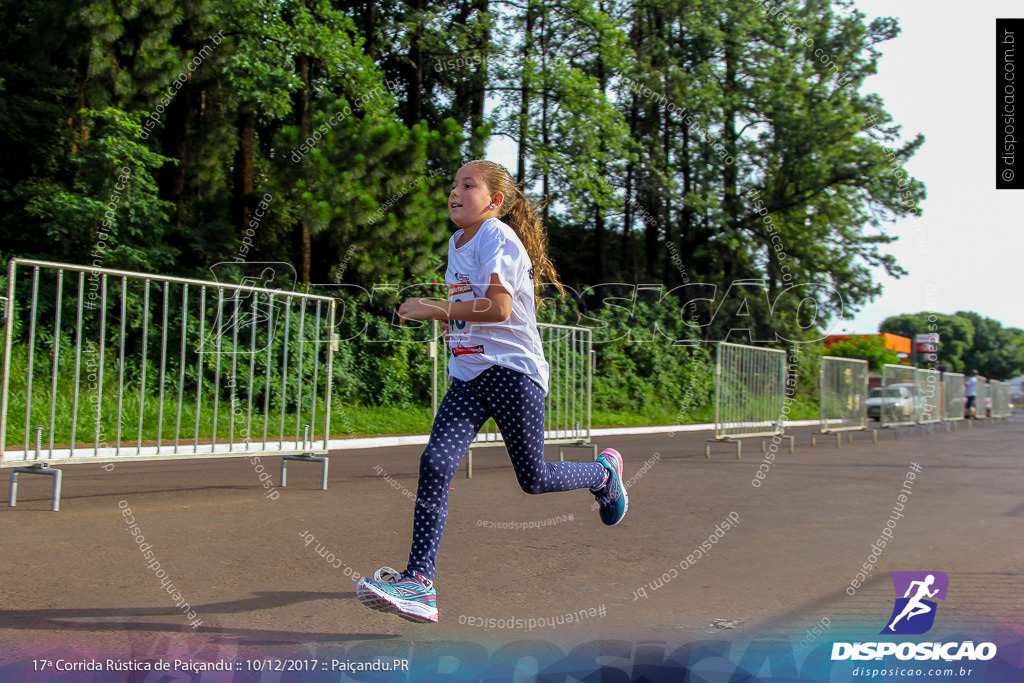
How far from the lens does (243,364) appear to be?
9555 mm

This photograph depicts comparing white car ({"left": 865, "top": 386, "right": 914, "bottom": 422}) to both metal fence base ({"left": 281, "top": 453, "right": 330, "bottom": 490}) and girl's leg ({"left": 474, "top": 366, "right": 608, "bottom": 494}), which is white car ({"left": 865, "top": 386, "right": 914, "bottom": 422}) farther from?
girl's leg ({"left": 474, "top": 366, "right": 608, "bottom": 494})

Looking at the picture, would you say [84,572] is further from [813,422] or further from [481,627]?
[813,422]

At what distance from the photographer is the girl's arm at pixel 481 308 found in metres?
3.50

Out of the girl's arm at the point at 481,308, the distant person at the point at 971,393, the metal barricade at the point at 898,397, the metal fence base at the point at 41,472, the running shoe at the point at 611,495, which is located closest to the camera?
the girl's arm at the point at 481,308

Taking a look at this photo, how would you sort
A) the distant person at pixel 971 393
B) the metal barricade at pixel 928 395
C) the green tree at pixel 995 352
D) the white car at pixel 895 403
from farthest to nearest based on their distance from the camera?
the green tree at pixel 995 352 < the distant person at pixel 971 393 < the metal barricade at pixel 928 395 < the white car at pixel 895 403

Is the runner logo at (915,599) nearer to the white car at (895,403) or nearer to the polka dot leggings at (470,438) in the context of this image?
the polka dot leggings at (470,438)

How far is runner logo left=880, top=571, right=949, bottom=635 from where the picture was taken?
3.85 meters

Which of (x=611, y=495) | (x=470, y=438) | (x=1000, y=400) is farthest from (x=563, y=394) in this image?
(x=1000, y=400)

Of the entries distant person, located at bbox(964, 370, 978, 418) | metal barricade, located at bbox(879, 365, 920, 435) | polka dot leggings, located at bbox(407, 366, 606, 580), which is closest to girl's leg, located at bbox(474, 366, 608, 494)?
polka dot leggings, located at bbox(407, 366, 606, 580)

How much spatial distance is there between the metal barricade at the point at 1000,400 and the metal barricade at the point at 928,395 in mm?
12315

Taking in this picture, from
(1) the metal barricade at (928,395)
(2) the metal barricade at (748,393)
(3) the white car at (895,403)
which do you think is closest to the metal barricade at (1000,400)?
(1) the metal barricade at (928,395)

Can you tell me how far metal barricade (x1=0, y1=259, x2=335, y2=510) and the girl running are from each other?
3428 mm

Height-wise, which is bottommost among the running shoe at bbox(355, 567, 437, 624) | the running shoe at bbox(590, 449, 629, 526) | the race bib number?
the running shoe at bbox(355, 567, 437, 624)

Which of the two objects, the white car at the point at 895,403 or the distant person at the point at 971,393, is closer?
the white car at the point at 895,403
